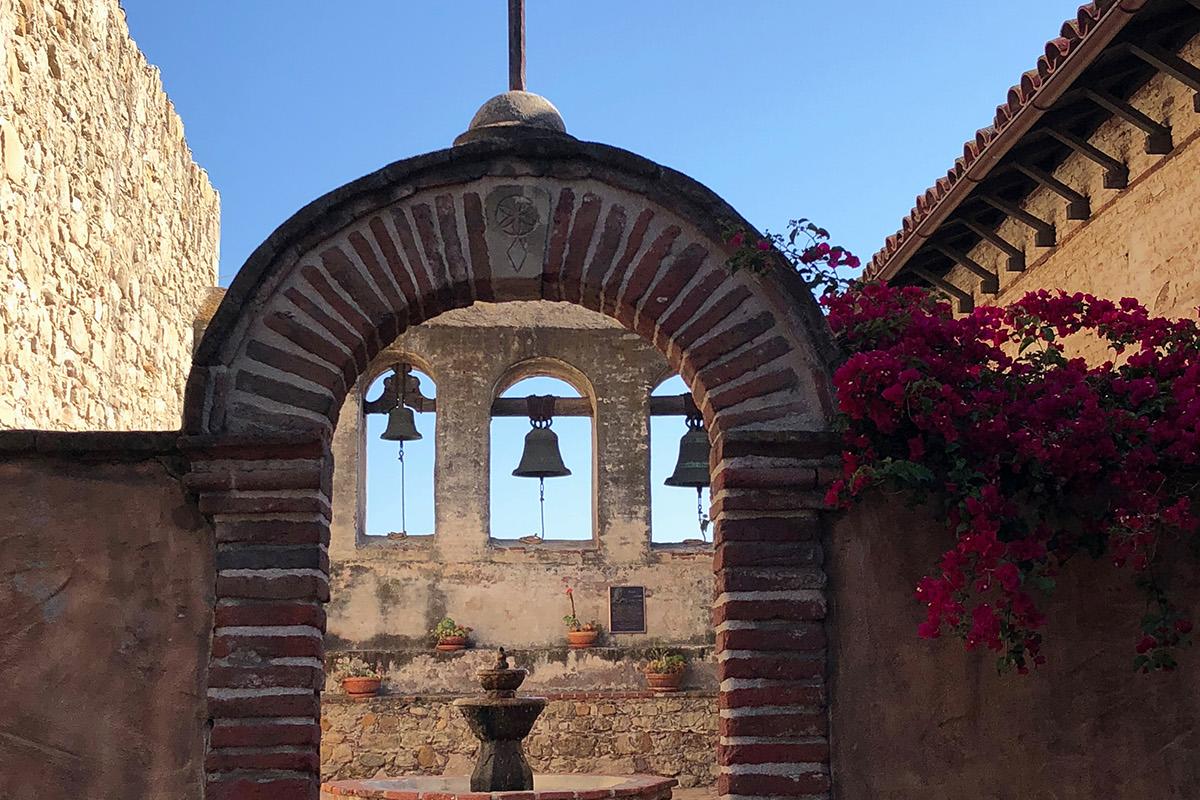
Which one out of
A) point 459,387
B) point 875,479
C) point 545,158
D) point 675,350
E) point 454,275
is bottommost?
point 875,479

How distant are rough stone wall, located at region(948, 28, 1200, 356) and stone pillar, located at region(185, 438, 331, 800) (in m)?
4.85

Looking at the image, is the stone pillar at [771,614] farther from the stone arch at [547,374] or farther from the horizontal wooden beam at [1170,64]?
the stone arch at [547,374]

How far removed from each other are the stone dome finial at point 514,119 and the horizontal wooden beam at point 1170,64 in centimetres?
325

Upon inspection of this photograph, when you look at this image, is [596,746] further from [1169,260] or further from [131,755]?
[131,755]

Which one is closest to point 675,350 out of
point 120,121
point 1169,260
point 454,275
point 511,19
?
point 454,275

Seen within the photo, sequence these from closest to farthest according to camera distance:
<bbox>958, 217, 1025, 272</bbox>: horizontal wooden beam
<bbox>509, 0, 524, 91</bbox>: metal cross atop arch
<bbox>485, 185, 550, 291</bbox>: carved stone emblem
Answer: <bbox>485, 185, 550, 291</bbox>: carved stone emblem
<bbox>509, 0, 524, 91</bbox>: metal cross atop arch
<bbox>958, 217, 1025, 272</bbox>: horizontal wooden beam

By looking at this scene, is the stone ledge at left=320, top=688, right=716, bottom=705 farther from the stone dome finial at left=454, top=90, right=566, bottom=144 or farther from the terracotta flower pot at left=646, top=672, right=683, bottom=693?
the stone dome finial at left=454, top=90, right=566, bottom=144

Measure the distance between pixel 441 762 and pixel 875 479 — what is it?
30.0ft

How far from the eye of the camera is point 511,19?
18.2 feet

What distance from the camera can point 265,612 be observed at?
4.25m

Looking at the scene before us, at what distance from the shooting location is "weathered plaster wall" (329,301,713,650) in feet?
43.9

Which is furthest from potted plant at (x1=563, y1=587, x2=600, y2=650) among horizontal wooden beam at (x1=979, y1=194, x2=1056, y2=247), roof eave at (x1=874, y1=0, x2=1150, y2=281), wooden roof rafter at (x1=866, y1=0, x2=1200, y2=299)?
horizontal wooden beam at (x1=979, y1=194, x2=1056, y2=247)

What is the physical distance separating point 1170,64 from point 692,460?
21.6 feet

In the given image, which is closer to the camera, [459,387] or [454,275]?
[454,275]
